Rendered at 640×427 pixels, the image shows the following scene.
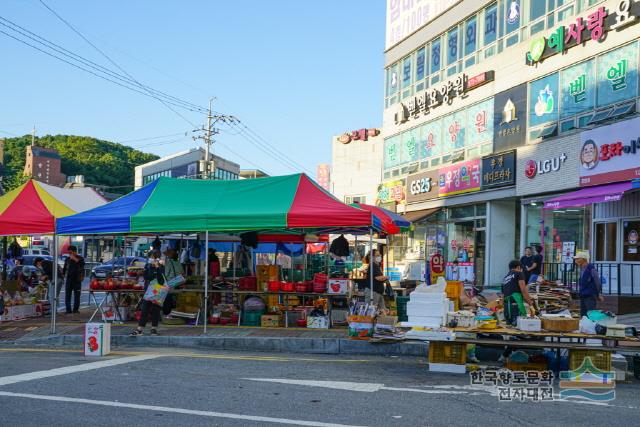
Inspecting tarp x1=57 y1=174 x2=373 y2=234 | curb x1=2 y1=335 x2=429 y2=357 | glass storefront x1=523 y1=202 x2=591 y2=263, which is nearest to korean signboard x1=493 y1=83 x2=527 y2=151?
glass storefront x1=523 y1=202 x2=591 y2=263

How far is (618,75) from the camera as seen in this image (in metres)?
19.4

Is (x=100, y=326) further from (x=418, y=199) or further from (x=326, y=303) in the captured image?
(x=418, y=199)

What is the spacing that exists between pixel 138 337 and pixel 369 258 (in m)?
4.76

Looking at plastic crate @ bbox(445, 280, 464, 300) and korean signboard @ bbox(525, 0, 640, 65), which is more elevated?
korean signboard @ bbox(525, 0, 640, 65)

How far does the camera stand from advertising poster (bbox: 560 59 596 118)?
67.5 feet

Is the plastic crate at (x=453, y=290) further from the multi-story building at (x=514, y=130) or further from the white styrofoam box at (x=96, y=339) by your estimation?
the multi-story building at (x=514, y=130)

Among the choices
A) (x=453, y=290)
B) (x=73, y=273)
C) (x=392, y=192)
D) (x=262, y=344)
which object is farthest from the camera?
(x=392, y=192)

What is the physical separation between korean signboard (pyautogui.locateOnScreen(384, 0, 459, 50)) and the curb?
2078 cm

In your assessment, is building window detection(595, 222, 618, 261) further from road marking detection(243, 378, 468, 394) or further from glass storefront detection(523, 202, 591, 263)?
road marking detection(243, 378, 468, 394)

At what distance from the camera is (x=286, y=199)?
13969mm

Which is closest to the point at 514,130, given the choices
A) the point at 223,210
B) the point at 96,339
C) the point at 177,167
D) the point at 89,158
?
the point at 223,210

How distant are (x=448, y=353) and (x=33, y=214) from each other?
32.1 feet

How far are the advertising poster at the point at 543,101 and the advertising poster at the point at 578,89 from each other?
1.38 ft

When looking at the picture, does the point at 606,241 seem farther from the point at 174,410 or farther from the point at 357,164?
the point at 357,164
